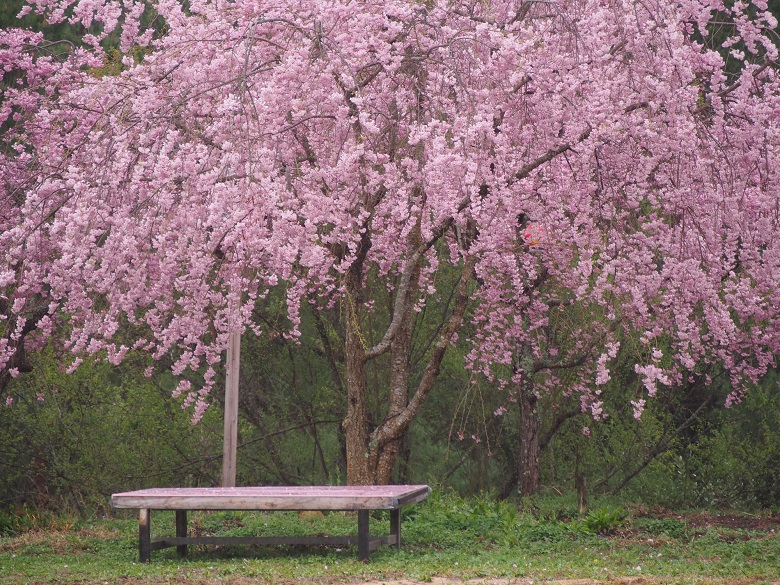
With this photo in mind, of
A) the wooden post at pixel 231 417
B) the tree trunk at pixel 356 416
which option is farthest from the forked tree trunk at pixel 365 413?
the wooden post at pixel 231 417

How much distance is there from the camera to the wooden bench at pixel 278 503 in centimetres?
621

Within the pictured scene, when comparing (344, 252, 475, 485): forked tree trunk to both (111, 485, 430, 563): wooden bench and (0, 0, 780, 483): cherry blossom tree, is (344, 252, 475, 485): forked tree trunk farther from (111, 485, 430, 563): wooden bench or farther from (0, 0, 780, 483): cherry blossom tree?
(111, 485, 430, 563): wooden bench

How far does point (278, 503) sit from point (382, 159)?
8.42 feet

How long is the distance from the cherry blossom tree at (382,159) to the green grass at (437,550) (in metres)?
1.07

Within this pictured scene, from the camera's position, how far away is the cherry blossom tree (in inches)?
259

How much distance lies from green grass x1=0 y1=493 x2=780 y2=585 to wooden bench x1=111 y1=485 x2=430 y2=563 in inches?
5.1

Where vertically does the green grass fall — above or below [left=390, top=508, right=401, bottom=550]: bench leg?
below

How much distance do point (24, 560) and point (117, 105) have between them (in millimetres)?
3423

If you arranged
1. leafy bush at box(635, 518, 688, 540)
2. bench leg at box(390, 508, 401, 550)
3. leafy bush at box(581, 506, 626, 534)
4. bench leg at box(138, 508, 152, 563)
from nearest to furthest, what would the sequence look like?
1. bench leg at box(138, 508, 152, 563)
2. bench leg at box(390, 508, 401, 550)
3. leafy bush at box(581, 506, 626, 534)
4. leafy bush at box(635, 518, 688, 540)

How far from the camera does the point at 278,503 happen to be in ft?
20.5

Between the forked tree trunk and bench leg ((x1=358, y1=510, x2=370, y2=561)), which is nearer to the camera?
bench leg ((x1=358, y1=510, x2=370, y2=561))

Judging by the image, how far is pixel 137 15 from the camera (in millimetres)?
8492

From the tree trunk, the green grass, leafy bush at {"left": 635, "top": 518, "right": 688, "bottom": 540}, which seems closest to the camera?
the green grass

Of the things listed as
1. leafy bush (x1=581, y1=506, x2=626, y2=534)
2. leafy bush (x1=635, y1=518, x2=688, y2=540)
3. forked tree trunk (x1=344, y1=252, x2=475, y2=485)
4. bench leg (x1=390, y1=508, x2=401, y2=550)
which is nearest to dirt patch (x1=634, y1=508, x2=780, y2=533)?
leafy bush (x1=635, y1=518, x2=688, y2=540)
